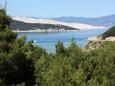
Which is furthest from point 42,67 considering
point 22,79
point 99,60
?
point 99,60

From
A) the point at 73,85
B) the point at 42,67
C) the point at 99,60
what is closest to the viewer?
the point at 73,85

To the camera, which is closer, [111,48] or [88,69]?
[88,69]

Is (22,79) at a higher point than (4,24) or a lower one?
lower

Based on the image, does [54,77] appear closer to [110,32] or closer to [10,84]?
[10,84]

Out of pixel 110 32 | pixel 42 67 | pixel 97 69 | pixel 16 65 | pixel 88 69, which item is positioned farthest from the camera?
pixel 110 32

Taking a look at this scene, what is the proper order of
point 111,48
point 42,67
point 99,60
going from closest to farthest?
point 42,67
point 99,60
point 111,48

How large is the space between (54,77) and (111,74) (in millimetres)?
6410

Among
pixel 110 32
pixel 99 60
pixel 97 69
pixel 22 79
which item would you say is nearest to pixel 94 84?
pixel 22 79

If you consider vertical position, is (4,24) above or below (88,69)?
above

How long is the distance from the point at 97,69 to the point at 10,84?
5711 millimetres

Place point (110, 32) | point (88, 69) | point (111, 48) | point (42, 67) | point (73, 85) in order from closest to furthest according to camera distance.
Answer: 1. point (73, 85)
2. point (42, 67)
3. point (88, 69)
4. point (111, 48)
5. point (110, 32)

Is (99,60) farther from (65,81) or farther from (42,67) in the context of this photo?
(65,81)

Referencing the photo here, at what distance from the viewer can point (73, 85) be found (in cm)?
1230

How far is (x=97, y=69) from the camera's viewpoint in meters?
18.0
